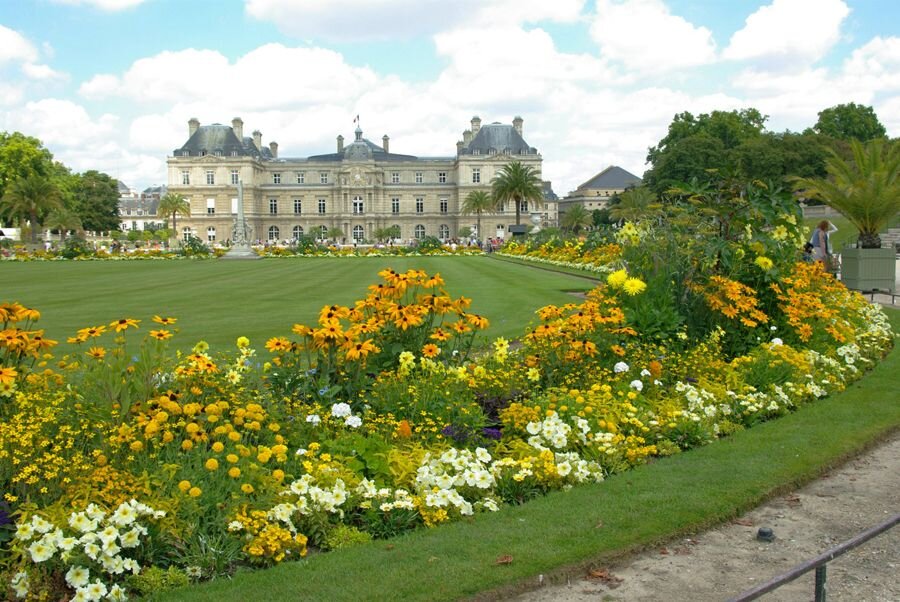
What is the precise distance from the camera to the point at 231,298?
16.8 metres

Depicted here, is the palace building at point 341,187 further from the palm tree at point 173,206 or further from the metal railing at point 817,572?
the metal railing at point 817,572

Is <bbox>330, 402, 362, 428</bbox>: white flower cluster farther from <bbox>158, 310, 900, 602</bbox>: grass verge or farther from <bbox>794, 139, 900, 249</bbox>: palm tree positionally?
<bbox>794, 139, 900, 249</bbox>: palm tree

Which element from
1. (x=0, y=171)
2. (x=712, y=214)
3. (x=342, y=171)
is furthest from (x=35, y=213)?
(x=712, y=214)

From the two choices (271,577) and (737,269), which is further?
(737,269)

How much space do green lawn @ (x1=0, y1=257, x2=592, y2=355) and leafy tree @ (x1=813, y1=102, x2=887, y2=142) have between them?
58769 millimetres

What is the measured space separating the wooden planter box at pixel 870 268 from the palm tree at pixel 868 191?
105 cm

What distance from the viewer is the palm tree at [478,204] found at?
95.3 m

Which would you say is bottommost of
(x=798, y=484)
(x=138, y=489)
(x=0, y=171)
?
(x=798, y=484)

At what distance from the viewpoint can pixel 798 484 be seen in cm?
512

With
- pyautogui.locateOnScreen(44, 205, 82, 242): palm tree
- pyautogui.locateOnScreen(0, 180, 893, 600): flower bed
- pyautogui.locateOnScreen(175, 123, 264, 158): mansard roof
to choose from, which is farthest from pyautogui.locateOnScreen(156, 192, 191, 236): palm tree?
pyautogui.locateOnScreen(0, 180, 893, 600): flower bed

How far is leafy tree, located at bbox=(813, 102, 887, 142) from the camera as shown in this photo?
71.6 m

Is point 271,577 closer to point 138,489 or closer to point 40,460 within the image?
point 138,489

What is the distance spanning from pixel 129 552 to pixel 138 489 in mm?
340

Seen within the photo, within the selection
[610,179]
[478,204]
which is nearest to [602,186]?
[610,179]
